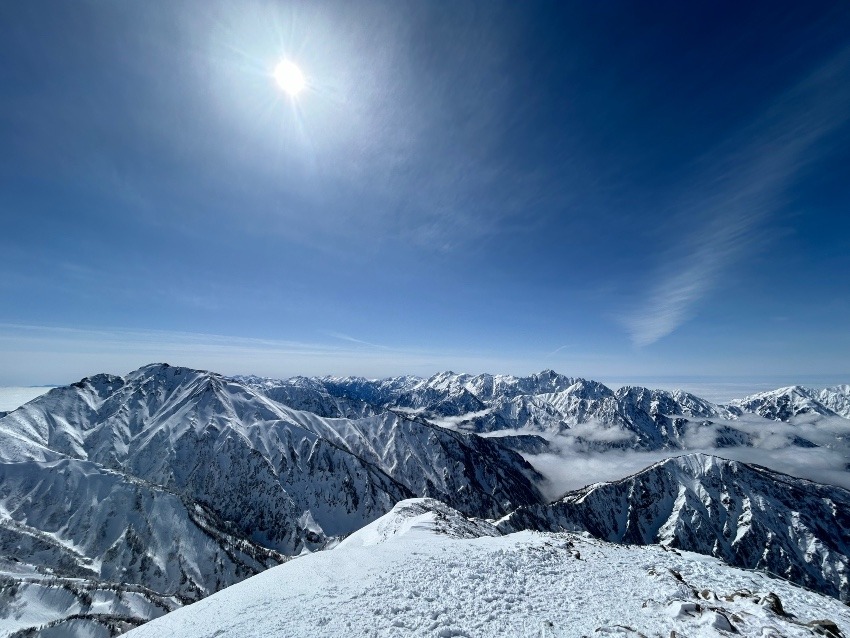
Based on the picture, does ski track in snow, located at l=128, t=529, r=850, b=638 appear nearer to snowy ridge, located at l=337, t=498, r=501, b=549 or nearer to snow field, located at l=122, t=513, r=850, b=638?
snow field, located at l=122, t=513, r=850, b=638

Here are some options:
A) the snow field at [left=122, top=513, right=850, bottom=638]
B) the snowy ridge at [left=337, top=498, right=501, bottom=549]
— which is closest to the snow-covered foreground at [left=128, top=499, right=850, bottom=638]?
the snow field at [left=122, top=513, right=850, bottom=638]

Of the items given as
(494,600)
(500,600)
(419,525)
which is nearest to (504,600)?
(500,600)

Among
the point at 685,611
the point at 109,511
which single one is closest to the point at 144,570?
the point at 109,511

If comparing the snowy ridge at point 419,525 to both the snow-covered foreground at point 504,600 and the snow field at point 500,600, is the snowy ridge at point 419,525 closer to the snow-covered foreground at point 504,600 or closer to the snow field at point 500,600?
the snow field at point 500,600

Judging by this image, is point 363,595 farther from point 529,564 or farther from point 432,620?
point 529,564

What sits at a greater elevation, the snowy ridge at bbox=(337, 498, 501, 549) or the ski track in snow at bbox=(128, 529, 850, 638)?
the ski track in snow at bbox=(128, 529, 850, 638)

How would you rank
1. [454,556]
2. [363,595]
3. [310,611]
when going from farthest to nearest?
1. [454,556]
2. [363,595]
3. [310,611]

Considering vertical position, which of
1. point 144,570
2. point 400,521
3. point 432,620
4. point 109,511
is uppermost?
point 432,620

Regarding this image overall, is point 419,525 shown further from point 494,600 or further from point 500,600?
point 500,600
